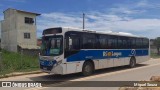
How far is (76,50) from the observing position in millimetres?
16844

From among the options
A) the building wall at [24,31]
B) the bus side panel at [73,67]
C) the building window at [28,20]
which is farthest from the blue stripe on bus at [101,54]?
the building window at [28,20]

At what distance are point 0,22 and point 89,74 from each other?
1765 inches

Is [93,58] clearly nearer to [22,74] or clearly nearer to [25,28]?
[22,74]

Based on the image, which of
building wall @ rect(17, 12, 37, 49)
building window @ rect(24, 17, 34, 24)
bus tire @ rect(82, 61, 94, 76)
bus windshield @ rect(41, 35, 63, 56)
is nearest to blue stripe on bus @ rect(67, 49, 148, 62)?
bus tire @ rect(82, 61, 94, 76)

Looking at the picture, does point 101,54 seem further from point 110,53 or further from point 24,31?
point 24,31

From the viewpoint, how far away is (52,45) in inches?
643

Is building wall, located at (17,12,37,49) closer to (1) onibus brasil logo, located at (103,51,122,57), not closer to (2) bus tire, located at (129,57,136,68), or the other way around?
(2) bus tire, located at (129,57,136,68)

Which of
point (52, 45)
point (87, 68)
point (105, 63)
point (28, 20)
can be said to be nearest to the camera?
point (52, 45)

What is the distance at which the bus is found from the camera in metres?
15.9

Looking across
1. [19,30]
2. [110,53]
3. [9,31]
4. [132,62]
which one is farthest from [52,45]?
[9,31]

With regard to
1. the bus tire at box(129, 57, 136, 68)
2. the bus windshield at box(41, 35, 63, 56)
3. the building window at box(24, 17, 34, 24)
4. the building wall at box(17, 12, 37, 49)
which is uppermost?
the building window at box(24, 17, 34, 24)

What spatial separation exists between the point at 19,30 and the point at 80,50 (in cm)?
3693

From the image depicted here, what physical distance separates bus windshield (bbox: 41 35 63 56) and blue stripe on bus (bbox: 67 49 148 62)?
79 centimetres

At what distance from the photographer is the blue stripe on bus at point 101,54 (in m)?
16.9
